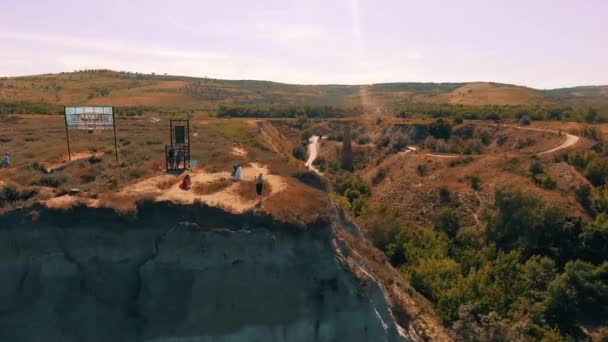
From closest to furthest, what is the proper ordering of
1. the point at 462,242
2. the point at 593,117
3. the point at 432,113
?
1. the point at 462,242
2. the point at 593,117
3. the point at 432,113

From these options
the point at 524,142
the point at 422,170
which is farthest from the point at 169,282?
the point at 524,142

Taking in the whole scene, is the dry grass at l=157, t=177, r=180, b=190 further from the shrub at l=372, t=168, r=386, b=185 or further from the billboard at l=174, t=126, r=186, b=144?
the shrub at l=372, t=168, r=386, b=185

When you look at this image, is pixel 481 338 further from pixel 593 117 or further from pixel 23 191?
pixel 593 117

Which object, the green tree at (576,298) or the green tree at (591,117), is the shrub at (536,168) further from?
the green tree at (591,117)

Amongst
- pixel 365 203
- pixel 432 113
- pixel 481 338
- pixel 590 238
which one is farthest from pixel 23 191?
pixel 432 113

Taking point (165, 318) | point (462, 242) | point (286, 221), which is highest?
point (286, 221)

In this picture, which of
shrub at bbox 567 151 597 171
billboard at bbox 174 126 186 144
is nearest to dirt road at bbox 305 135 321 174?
shrub at bbox 567 151 597 171

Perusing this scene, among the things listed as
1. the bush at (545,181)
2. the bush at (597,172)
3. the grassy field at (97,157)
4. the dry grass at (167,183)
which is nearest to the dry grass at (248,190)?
the dry grass at (167,183)
